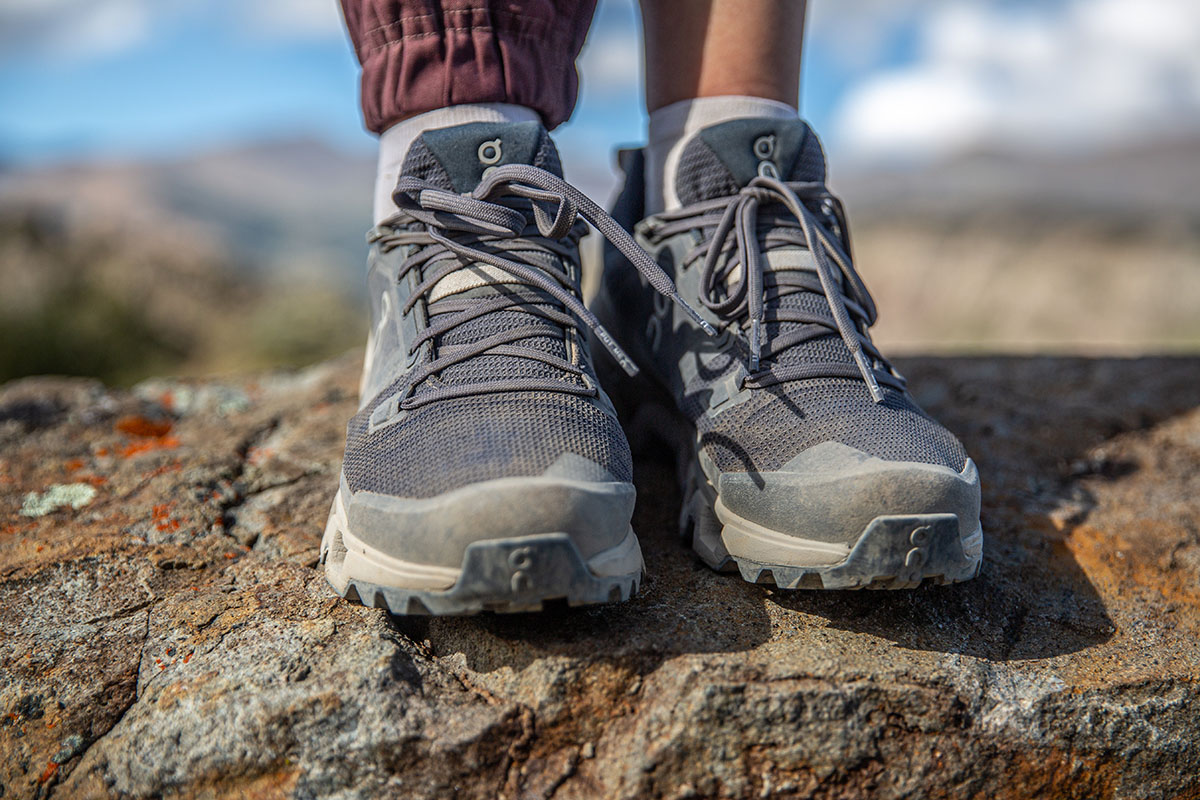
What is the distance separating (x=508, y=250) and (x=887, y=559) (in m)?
0.82

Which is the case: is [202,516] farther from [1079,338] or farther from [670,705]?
[1079,338]

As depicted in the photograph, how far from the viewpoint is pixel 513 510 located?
1097 mm

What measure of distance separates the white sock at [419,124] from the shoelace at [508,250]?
0.12 metres

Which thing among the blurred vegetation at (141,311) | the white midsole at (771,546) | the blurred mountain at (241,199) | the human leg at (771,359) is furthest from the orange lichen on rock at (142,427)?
the blurred mountain at (241,199)

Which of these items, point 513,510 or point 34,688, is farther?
point 34,688

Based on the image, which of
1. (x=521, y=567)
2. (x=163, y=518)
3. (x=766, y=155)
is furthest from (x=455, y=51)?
(x=163, y=518)

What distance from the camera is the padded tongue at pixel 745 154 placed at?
162cm

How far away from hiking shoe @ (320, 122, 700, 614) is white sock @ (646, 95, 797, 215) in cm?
28

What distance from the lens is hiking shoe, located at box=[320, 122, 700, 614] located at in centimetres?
110

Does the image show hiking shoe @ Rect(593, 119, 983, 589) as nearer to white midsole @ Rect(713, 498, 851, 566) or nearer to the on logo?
white midsole @ Rect(713, 498, 851, 566)

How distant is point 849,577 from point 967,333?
2166 centimetres

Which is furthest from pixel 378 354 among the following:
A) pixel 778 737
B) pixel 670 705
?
pixel 778 737

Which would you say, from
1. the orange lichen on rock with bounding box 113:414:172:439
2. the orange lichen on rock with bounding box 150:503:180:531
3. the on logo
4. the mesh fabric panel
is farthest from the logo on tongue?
the orange lichen on rock with bounding box 113:414:172:439

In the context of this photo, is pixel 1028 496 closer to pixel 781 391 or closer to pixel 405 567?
pixel 781 391
